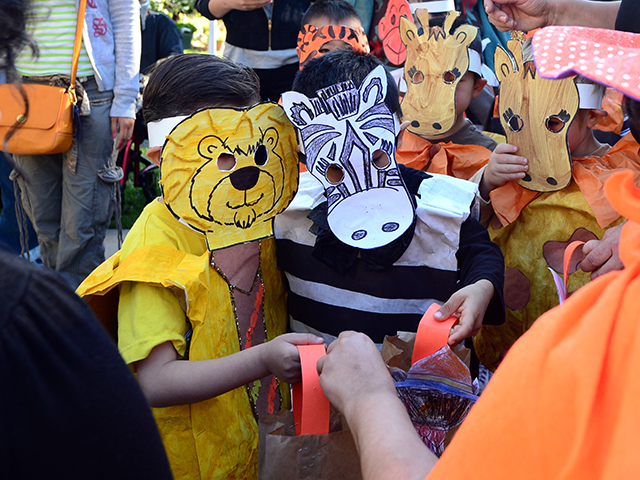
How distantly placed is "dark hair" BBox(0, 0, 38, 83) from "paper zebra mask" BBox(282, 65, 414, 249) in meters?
0.78

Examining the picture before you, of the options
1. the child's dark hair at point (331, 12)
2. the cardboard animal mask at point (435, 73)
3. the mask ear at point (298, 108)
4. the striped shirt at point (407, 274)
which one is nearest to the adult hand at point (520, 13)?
the cardboard animal mask at point (435, 73)

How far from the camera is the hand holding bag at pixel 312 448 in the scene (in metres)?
1.07

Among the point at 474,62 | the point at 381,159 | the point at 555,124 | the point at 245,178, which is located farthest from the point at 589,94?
the point at 245,178

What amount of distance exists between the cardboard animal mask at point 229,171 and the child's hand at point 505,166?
711 mm

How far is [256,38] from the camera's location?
10.4 ft

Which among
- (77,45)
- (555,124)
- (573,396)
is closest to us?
(573,396)

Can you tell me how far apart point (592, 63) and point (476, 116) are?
96.5 inches

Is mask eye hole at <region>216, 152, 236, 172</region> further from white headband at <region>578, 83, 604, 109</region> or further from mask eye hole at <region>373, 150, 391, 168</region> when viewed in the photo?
white headband at <region>578, 83, 604, 109</region>

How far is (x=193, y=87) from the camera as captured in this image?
58.7 inches

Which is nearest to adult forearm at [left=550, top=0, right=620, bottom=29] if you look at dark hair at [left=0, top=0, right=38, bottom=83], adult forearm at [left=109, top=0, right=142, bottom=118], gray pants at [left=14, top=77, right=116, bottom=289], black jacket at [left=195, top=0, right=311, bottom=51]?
dark hair at [left=0, top=0, right=38, bottom=83]

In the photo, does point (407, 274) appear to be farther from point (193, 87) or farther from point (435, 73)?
point (435, 73)

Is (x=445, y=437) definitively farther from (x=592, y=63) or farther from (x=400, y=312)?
(x=592, y=63)

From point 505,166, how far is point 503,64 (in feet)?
1.08

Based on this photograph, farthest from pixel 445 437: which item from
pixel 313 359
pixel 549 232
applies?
pixel 549 232
